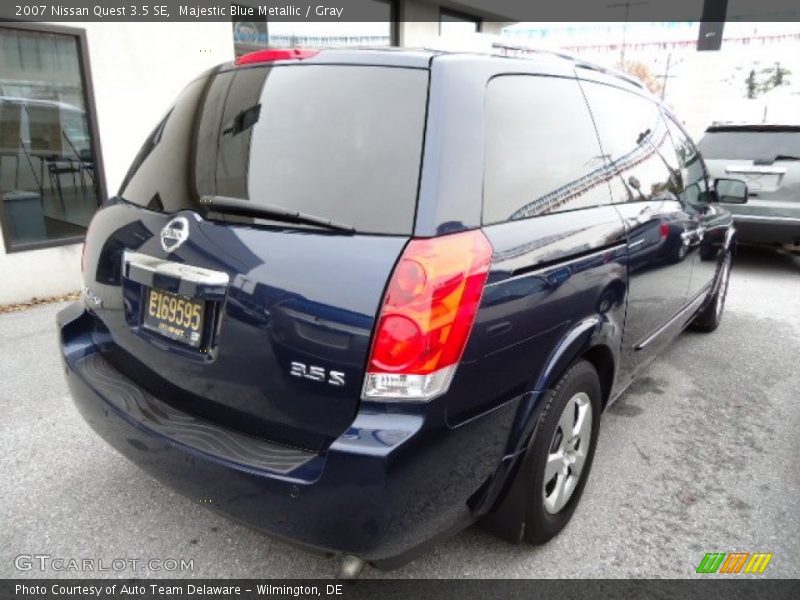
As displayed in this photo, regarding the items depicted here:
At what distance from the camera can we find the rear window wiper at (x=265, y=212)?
5.53 feet

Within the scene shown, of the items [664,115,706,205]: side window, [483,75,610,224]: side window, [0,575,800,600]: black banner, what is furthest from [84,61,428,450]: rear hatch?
[664,115,706,205]: side window

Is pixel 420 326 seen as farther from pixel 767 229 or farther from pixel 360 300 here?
pixel 767 229

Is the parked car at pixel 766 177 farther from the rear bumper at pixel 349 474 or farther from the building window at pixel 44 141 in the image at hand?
the building window at pixel 44 141

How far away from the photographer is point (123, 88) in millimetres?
5793

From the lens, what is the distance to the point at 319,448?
164 cm

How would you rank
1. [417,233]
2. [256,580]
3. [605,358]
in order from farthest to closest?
[605,358] < [256,580] < [417,233]

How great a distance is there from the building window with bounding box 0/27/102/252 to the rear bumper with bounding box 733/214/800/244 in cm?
720

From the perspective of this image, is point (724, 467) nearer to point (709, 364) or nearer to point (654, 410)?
Result: point (654, 410)

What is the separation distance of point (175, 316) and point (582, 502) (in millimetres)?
1927

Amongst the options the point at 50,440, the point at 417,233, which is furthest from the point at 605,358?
the point at 50,440

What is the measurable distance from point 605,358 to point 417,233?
1.28 metres

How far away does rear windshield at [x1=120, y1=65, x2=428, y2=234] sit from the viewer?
171cm

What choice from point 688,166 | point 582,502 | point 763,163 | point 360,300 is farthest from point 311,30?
point 360,300

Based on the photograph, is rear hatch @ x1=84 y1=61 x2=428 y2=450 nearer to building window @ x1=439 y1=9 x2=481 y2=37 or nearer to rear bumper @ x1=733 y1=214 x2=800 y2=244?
rear bumper @ x1=733 y1=214 x2=800 y2=244
